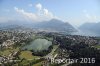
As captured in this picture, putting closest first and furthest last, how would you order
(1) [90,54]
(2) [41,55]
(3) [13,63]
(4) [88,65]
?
(4) [88,65] < (3) [13,63] < (1) [90,54] < (2) [41,55]

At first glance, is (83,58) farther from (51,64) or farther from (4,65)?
(4,65)

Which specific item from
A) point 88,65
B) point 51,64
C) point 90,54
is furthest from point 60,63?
point 90,54

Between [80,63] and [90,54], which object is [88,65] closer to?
[80,63]

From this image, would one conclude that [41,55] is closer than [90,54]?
No

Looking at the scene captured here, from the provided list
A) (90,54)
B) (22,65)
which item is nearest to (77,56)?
(90,54)

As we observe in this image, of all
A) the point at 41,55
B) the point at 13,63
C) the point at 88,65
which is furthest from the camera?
the point at 41,55

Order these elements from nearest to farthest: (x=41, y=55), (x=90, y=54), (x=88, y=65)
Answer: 1. (x=88, y=65)
2. (x=90, y=54)
3. (x=41, y=55)

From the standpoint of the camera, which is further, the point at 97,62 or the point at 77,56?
the point at 77,56

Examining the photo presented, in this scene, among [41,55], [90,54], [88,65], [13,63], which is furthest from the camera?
[41,55]
